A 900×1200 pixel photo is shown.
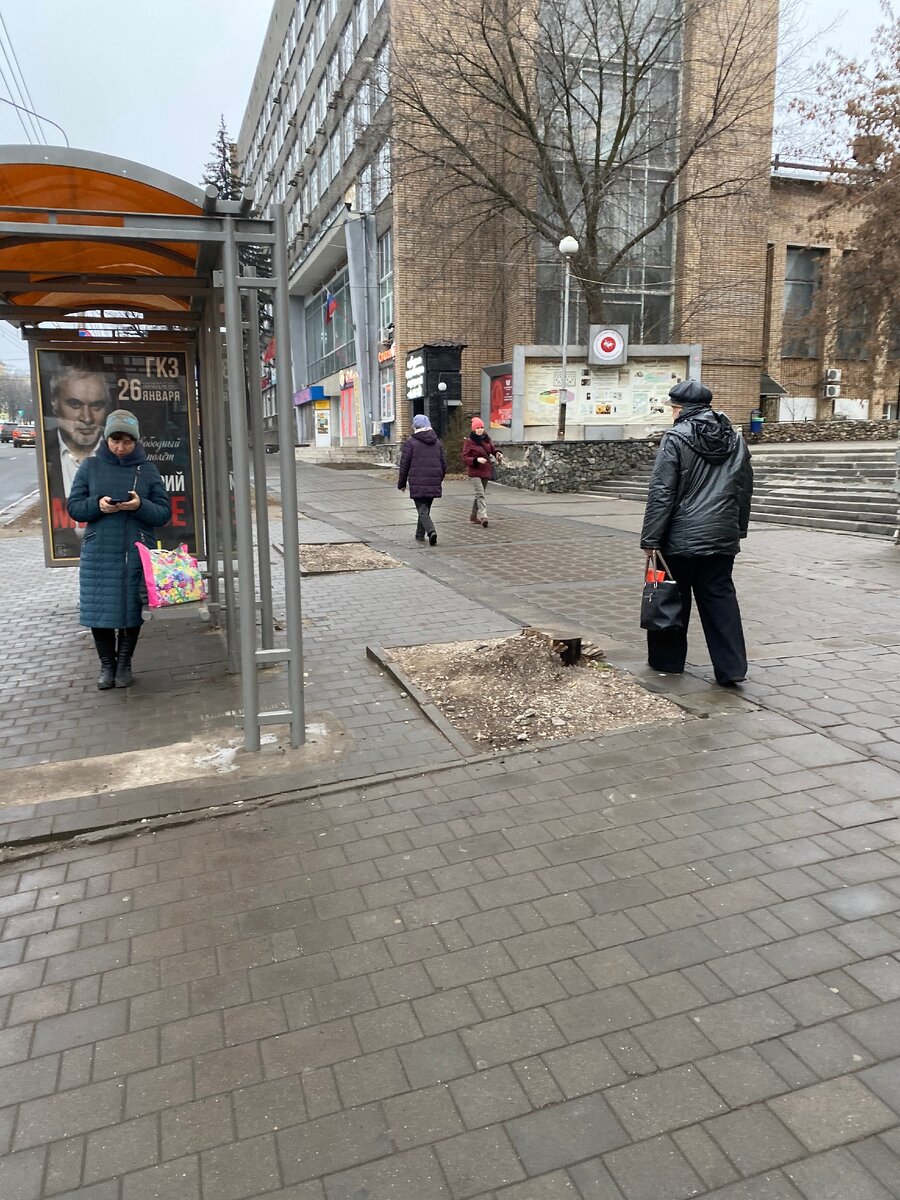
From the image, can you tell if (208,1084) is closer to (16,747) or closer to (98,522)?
(16,747)

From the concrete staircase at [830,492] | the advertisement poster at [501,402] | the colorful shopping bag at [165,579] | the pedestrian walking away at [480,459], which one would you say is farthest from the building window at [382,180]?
the colorful shopping bag at [165,579]

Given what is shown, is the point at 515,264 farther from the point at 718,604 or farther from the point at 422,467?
the point at 718,604

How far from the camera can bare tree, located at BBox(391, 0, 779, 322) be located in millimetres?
22500

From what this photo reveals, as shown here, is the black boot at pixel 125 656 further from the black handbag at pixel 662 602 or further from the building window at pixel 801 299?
the building window at pixel 801 299

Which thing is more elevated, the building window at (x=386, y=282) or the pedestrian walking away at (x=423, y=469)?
the building window at (x=386, y=282)

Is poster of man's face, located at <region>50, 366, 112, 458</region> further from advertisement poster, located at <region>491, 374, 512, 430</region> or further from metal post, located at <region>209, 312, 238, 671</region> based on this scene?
advertisement poster, located at <region>491, 374, 512, 430</region>

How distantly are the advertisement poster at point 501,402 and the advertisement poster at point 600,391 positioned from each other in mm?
1107

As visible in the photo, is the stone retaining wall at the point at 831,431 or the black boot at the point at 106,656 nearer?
the black boot at the point at 106,656

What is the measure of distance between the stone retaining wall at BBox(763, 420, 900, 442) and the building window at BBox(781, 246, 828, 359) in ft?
9.91

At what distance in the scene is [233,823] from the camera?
12.0 ft

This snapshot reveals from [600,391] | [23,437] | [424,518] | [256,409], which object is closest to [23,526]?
[424,518]

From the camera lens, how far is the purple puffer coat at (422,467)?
37.3 ft

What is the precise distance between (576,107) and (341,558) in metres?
20.0

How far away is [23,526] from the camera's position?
13953mm
